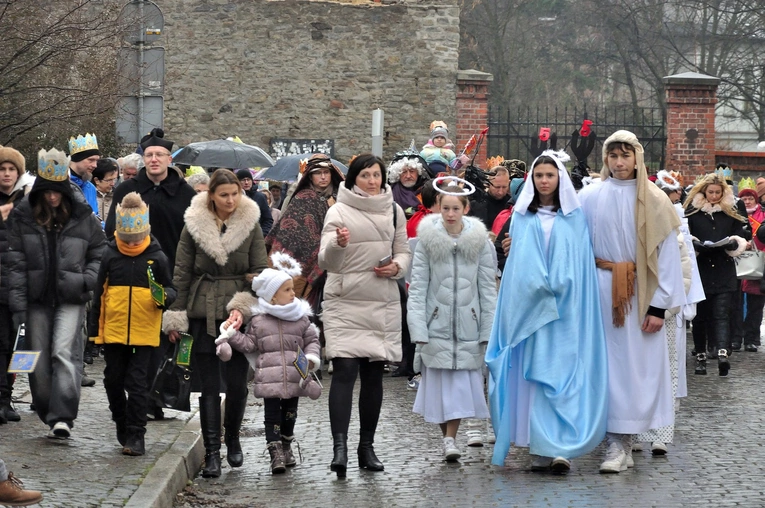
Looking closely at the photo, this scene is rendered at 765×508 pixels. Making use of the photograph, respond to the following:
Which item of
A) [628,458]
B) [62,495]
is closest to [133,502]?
[62,495]

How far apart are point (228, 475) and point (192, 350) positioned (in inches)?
31.1

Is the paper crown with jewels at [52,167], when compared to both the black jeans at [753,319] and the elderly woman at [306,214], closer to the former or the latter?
the elderly woman at [306,214]

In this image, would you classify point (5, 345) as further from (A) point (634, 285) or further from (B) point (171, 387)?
(A) point (634, 285)

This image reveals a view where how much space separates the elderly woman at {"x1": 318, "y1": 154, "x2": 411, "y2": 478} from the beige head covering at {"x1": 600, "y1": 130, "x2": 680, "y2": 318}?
1473 mm

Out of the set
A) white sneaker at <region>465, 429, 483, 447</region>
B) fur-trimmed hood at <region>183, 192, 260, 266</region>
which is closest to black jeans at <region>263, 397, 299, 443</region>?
fur-trimmed hood at <region>183, 192, 260, 266</region>

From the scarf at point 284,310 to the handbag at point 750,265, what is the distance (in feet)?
29.2

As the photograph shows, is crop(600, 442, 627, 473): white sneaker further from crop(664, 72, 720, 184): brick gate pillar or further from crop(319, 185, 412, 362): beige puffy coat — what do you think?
crop(664, 72, 720, 184): brick gate pillar

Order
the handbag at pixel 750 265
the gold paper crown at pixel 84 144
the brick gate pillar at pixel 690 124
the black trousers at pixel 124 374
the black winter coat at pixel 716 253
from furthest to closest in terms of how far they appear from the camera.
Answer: the brick gate pillar at pixel 690 124, the handbag at pixel 750 265, the black winter coat at pixel 716 253, the gold paper crown at pixel 84 144, the black trousers at pixel 124 374

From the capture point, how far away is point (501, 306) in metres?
8.85

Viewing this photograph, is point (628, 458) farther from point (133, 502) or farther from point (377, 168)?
point (133, 502)

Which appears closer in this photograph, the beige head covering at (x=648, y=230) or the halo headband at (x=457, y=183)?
the beige head covering at (x=648, y=230)

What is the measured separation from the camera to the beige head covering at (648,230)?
28.1ft

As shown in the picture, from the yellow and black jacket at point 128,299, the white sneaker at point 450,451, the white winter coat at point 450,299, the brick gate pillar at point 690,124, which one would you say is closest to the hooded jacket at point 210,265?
the yellow and black jacket at point 128,299

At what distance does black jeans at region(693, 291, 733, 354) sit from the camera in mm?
13891
